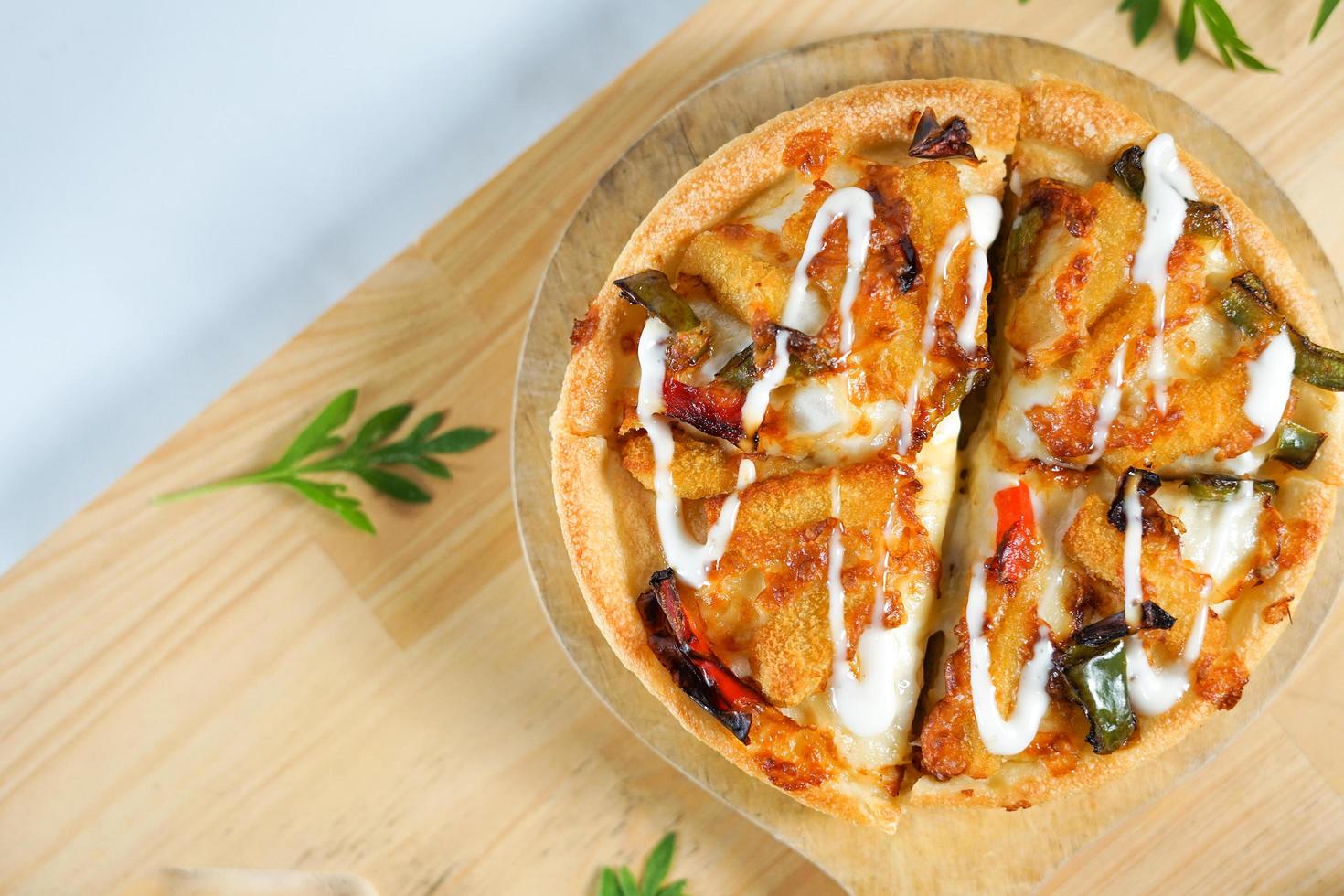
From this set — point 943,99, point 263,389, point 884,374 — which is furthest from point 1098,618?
point 263,389

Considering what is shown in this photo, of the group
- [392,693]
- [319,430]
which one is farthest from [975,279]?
[392,693]

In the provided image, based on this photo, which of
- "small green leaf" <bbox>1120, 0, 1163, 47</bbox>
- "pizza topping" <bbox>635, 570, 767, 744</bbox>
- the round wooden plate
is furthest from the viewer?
"small green leaf" <bbox>1120, 0, 1163, 47</bbox>

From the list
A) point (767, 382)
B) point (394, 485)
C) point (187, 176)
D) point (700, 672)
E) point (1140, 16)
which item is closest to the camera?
point (767, 382)

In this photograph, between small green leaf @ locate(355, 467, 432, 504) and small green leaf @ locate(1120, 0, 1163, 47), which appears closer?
small green leaf @ locate(1120, 0, 1163, 47)

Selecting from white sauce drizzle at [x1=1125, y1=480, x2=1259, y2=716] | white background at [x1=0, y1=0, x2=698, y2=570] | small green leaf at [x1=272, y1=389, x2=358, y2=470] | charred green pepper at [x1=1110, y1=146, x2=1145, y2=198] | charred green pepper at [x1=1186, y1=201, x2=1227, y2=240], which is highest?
white background at [x1=0, y1=0, x2=698, y2=570]

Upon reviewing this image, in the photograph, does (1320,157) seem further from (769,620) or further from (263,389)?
(263,389)

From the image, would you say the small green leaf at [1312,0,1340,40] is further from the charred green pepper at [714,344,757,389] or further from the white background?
the white background

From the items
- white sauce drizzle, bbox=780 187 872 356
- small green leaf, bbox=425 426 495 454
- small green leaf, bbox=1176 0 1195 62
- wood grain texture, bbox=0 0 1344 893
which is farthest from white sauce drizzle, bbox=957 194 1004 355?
small green leaf, bbox=425 426 495 454

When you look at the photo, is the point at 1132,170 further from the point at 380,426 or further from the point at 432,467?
the point at 380,426
